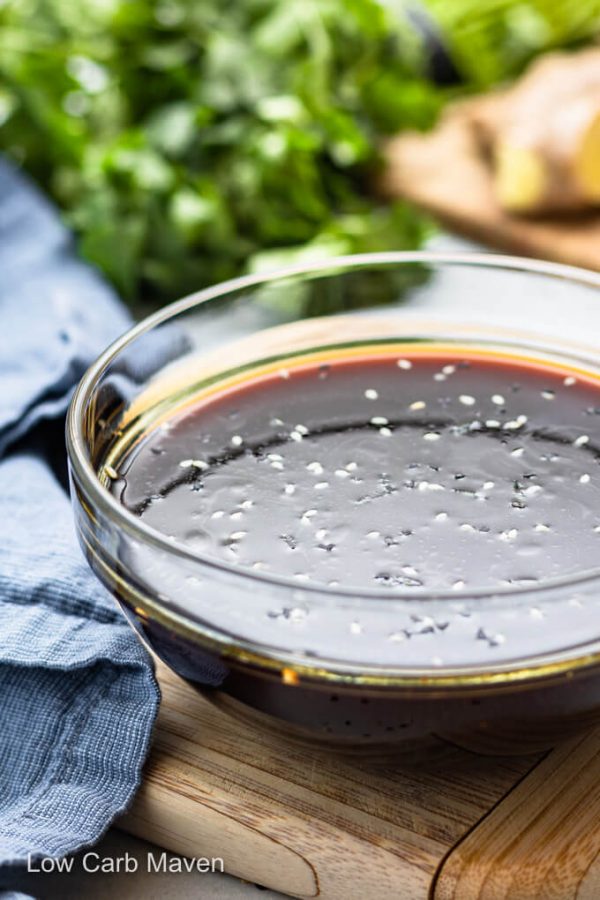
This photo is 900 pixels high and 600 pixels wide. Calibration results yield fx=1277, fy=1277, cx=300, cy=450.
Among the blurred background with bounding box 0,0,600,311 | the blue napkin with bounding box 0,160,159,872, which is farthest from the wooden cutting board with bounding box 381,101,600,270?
the blue napkin with bounding box 0,160,159,872

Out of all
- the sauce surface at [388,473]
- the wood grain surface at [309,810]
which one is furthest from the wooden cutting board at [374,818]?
the sauce surface at [388,473]

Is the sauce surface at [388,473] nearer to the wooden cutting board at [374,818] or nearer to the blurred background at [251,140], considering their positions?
the wooden cutting board at [374,818]

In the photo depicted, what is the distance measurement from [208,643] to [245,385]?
543 millimetres

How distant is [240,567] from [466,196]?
6.33 feet

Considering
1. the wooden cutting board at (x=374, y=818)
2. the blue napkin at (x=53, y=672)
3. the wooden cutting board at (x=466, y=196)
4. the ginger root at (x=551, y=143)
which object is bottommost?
the wooden cutting board at (x=466, y=196)

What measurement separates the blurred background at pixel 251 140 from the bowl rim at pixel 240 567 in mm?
699

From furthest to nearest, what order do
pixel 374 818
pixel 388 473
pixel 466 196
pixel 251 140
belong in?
pixel 466 196, pixel 251 140, pixel 388 473, pixel 374 818

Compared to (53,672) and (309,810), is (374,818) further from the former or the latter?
(53,672)

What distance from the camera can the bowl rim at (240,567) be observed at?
3.54 feet

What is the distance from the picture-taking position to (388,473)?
1.45m

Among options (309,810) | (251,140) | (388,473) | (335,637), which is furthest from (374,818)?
(251,140)

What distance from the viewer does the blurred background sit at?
251 centimetres

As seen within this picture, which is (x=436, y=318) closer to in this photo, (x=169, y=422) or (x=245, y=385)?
(x=245, y=385)

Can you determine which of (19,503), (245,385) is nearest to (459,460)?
(245,385)
